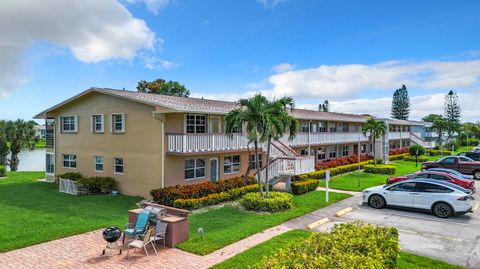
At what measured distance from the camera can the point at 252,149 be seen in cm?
2314

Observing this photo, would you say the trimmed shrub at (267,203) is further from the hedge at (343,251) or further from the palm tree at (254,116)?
the hedge at (343,251)

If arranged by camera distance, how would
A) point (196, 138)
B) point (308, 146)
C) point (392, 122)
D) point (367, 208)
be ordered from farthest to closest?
1. point (392, 122)
2. point (308, 146)
3. point (196, 138)
4. point (367, 208)

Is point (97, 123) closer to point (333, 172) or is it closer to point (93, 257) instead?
point (93, 257)

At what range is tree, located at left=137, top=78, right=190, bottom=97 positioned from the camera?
48122mm

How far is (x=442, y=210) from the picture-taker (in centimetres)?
1510

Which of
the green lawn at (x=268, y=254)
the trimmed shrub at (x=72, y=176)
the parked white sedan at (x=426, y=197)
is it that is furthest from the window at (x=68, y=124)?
the parked white sedan at (x=426, y=197)

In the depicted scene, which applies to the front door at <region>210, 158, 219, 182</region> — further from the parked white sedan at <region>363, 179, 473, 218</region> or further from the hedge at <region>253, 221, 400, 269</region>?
the hedge at <region>253, 221, 400, 269</region>

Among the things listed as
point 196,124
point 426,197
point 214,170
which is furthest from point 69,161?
point 426,197

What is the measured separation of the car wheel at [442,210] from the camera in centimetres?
1494

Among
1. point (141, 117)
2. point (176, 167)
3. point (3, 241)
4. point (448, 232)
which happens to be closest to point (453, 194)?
point (448, 232)

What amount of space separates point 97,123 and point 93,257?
1428 centimetres

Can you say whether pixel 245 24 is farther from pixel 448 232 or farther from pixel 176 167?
pixel 448 232

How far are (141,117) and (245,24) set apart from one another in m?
8.66

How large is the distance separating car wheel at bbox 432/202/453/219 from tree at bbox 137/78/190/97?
130ft
